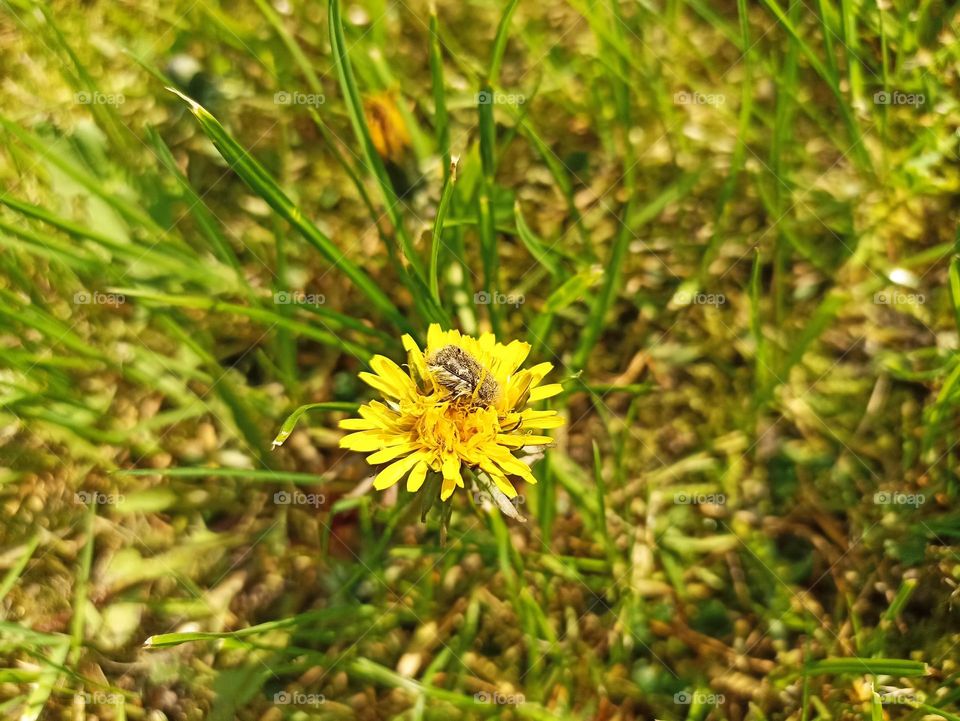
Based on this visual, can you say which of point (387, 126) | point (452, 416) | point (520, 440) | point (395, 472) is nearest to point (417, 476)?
point (395, 472)

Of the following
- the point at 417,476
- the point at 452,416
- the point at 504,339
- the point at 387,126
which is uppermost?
the point at 387,126

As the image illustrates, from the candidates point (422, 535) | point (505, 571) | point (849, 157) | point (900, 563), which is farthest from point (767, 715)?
point (849, 157)

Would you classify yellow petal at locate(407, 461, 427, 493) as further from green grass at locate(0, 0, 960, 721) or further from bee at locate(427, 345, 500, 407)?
green grass at locate(0, 0, 960, 721)

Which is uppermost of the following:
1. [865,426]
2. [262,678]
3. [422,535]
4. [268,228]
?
[268,228]

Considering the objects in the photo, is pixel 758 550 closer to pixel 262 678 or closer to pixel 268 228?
pixel 262 678

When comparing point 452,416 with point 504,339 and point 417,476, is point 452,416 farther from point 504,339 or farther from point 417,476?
point 504,339

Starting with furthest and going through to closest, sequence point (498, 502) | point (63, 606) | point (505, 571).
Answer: point (63, 606) < point (505, 571) < point (498, 502)
